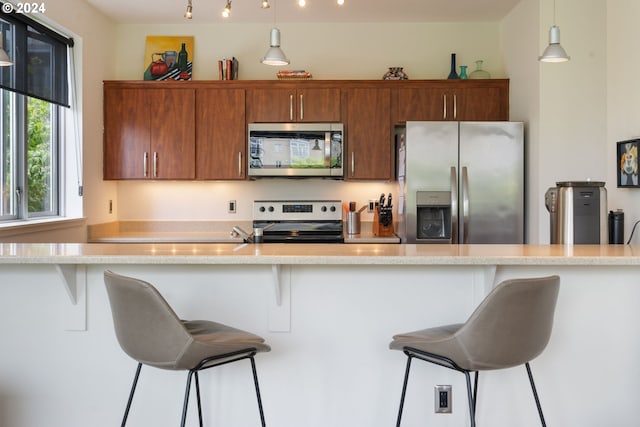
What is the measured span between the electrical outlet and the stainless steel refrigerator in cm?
188

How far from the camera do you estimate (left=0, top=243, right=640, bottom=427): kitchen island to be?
2410 millimetres

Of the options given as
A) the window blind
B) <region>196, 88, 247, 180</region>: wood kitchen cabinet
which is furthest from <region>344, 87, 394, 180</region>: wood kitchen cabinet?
the window blind

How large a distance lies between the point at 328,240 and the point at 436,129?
123 centimetres

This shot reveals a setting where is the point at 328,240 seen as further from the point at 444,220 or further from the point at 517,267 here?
the point at 517,267

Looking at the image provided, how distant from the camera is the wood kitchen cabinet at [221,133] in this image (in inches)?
184

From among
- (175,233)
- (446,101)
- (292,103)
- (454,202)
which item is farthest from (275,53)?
(175,233)

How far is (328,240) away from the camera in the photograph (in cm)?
463

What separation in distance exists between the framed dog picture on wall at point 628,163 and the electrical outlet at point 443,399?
1.97 m

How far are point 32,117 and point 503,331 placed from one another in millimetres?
3470

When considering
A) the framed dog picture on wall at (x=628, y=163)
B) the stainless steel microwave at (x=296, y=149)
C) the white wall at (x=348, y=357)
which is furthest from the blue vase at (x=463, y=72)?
the white wall at (x=348, y=357)

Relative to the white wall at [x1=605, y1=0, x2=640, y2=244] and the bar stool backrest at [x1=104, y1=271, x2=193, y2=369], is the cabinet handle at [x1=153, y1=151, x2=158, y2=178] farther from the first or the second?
the white wall at [x1=605, y1=0, x2=640, y2=244]

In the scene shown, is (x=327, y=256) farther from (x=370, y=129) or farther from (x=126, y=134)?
(x=126, y=134)

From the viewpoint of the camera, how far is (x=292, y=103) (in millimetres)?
4672

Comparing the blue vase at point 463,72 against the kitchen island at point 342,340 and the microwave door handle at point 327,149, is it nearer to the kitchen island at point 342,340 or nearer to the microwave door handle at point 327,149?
the microwave door handle at point 327,149
